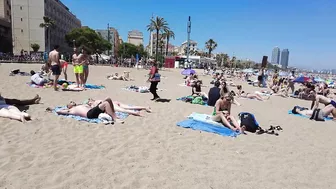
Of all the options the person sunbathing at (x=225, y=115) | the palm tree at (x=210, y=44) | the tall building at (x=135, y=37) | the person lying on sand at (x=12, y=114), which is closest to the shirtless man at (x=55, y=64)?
the person lying on sand at (x=12, y=114)

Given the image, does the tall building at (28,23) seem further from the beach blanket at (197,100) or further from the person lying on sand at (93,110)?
the person lying on sand at (93,110)

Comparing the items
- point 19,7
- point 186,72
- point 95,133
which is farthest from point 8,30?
point 95,133

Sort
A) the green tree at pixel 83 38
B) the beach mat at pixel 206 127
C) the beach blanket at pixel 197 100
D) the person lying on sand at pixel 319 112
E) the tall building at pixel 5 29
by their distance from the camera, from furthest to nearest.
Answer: the green tree at pixel 83 38, the tall building at pixel 5 29, the beach blanket at pixel 197 100, the person lying on sand at pixel 319 112, the beach mat at pixel 206 127

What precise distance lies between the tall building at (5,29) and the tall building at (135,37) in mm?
94022

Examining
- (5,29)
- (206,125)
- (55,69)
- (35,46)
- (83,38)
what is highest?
(5,29)

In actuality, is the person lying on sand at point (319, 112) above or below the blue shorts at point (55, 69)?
below

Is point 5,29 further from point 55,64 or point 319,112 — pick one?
point 319,112

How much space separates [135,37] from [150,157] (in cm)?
15175

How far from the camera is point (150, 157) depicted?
3631mm

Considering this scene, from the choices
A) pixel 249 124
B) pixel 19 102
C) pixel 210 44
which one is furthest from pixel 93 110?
pixel 210 44

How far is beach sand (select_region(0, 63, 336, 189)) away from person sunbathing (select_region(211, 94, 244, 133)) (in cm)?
41

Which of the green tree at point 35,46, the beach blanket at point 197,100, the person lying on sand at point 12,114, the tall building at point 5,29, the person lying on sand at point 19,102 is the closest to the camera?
the person lying on sand at point 12,114

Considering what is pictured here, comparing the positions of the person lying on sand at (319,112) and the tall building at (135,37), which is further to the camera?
the tall building at (135,37)

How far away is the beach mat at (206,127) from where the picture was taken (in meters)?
5.10
